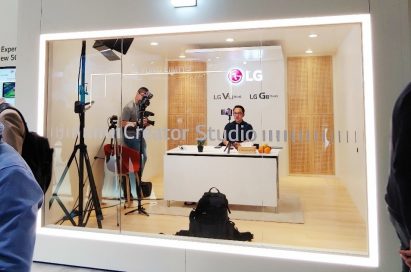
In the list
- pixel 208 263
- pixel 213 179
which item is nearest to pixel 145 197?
pixel 213 179

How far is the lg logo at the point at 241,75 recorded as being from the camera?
12.2 feet

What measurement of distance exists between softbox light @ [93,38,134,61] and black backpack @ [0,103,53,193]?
185 cm

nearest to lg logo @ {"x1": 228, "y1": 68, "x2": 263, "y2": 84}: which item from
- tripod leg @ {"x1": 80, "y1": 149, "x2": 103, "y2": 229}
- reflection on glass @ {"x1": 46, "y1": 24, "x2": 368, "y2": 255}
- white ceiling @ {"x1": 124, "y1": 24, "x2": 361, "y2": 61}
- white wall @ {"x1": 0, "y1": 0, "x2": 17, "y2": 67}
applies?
reflection on glass @ {"x1": 46, "y1": 24, "x2": 368, "y2": 255}

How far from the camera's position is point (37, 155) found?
5.32ft

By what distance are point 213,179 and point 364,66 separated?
249 cm

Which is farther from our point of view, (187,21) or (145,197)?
(145,197)

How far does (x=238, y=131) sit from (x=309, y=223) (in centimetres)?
152

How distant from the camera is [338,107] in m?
4.21

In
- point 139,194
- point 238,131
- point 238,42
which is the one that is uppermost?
point 238,42

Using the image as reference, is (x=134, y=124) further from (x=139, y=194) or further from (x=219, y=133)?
(x=139, y=194)

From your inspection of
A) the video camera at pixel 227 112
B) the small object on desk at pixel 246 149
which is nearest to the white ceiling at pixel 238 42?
the video camera at pixel 227 112

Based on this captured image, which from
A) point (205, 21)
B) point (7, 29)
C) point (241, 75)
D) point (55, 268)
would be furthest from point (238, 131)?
point (7, 29)

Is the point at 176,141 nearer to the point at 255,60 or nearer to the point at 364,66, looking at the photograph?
the point at 255,60

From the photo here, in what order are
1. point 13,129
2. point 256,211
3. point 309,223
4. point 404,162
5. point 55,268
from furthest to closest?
point 256,211 < point 309,223 < point 55,268 < point 13,129 < point 404,162
